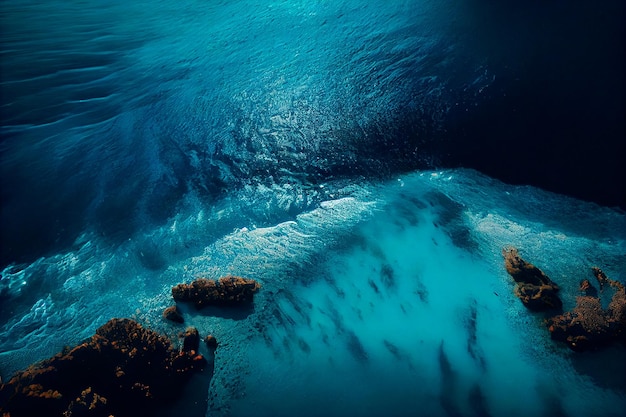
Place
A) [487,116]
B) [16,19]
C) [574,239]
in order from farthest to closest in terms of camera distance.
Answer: [16,19]
[487,116]
[574,239]

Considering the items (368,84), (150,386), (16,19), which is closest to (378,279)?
(150,386)

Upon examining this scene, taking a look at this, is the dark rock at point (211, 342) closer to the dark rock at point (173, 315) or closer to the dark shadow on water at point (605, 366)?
the dark rock at point (173, 315)

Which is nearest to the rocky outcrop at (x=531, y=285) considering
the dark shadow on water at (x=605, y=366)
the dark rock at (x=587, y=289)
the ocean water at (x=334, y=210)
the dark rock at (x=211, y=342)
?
the ocean water at (x=334, y=210)

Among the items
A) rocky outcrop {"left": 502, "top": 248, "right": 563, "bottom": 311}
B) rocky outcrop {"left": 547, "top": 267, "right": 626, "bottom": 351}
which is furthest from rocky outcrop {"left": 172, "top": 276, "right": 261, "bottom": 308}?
rocky outcrop {"left": 547, "top": 267, "right": 626, "bottom": 351}

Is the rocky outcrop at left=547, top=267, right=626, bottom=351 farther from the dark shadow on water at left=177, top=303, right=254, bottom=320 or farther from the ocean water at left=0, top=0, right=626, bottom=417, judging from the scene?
the dark shadow on water at left=177, top=303, right=254, bottom=320

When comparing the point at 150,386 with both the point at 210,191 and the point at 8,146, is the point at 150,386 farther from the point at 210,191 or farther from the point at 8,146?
the point at 8,146

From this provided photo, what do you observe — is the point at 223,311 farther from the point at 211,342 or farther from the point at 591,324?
the point at 591,324
